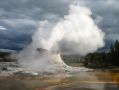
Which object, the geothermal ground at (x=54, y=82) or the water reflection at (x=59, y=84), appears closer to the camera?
the water reflection at (x=59, y=84)

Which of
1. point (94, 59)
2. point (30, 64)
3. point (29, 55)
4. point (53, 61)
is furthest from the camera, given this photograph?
point (94, 59)

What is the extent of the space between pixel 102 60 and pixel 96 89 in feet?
344

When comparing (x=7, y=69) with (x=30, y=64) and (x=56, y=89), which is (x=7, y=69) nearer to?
(x=30, y=64)

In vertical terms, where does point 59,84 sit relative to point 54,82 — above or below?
below

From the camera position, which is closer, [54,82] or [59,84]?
[59,84]

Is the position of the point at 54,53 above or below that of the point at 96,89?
above

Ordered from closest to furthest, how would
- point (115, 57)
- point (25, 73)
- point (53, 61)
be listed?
point (25, 73) < point (53, 61) < point (115, 57)

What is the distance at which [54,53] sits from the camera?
99.9 metres

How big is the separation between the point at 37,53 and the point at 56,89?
6064cm

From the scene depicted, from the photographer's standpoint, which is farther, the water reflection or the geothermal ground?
the geothermal ground

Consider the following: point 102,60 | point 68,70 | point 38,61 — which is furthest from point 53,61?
point 102,60

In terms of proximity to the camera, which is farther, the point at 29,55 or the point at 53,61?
the point at 29,55

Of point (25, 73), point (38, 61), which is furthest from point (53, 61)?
point (25, 73)

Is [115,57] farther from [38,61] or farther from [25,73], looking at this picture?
[25,73]
